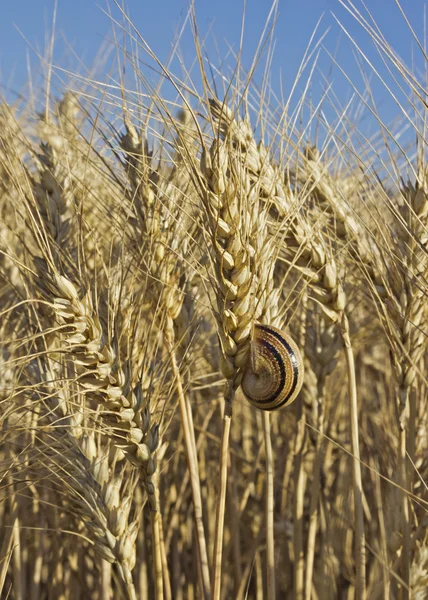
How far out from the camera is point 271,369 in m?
1.13

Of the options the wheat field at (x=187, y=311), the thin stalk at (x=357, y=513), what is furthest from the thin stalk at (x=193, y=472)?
the thin stalk at (x=357, y=513)

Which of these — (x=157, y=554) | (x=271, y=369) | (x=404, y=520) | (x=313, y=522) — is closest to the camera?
(x=271, y=369)

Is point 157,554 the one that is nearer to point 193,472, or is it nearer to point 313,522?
point 193,472

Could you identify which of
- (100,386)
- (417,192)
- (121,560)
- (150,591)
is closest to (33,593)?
(150,591)

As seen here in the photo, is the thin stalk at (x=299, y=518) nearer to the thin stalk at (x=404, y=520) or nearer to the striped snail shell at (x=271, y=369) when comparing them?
the thin stalk at (x=404, y=520)

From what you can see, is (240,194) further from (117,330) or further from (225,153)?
(117,330)

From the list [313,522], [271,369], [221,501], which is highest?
[271,369]

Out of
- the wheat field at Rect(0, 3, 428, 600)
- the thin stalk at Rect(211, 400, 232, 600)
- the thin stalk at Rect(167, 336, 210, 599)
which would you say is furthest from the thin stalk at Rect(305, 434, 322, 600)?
the thin stalk at Rect(211, 400, 232, 600)

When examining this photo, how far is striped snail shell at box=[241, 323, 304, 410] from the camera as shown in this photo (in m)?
1.12

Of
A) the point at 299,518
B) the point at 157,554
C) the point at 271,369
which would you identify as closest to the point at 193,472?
the point at 157,554

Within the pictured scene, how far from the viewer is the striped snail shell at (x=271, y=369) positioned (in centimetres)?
112

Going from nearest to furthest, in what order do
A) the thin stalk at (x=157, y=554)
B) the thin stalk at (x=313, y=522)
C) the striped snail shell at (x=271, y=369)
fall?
the striped snail shell at (x=271, y=369) → the thin stalk at (x=157, y=554) → the thin stalk at (x=313, y=522)

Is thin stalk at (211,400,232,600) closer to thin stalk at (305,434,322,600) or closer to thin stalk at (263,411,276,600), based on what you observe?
thin stalk at (263,411,276,600)

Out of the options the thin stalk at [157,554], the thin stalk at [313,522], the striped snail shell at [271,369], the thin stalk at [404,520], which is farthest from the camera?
the thin stalk at [313,522]
